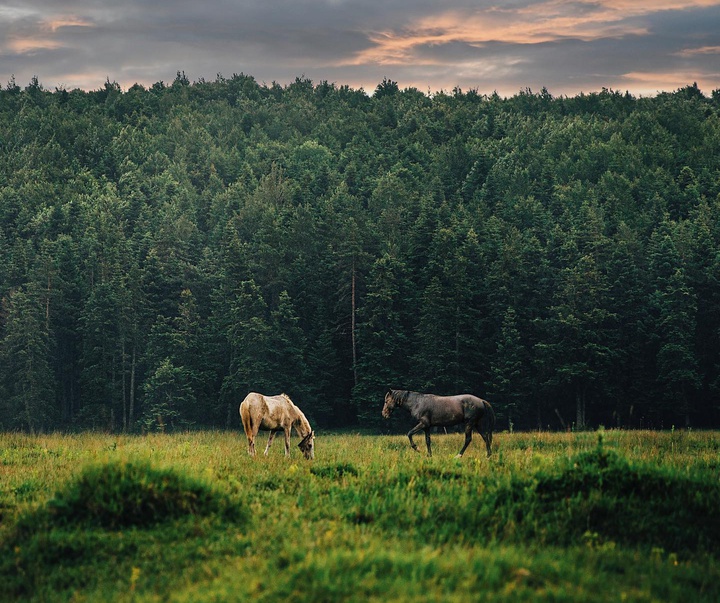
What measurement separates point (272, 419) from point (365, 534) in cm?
1228

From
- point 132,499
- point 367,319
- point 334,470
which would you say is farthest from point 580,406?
point 132,499

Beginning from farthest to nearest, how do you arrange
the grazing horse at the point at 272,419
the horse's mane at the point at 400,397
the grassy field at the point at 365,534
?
1. the horse's mane at the point at 400,397
2. the grazing horse at the point at 272,419
3. the grassy field at the point at 365,534

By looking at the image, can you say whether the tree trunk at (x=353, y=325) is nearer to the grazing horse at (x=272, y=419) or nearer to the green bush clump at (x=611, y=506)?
the grazing horse at (x=272, y=419)

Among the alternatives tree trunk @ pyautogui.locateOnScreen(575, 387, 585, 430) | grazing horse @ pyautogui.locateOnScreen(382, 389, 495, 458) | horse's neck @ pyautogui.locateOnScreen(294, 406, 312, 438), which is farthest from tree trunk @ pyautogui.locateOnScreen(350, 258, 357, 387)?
horse's neck @ pyautogui.locateOnScreen(294, 406, 312, 438)

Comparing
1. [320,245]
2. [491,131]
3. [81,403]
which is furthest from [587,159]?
[81,403]

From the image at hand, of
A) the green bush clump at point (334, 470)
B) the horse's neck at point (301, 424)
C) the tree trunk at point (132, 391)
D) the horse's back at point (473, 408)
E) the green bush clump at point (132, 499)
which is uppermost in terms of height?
the green bush clump at point (132, 499)

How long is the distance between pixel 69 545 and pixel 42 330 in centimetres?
7447

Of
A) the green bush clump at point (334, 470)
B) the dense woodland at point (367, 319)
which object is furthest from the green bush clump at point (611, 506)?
the dense woodland at point (367, 319)

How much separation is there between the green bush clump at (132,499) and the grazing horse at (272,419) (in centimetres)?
945

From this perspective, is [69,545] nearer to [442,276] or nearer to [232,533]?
[232,533]

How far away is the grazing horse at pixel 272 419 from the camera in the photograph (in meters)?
23.8

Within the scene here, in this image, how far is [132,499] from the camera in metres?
13.2

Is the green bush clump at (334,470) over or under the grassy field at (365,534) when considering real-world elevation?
under

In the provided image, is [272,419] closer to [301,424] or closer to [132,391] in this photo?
[301,424]
